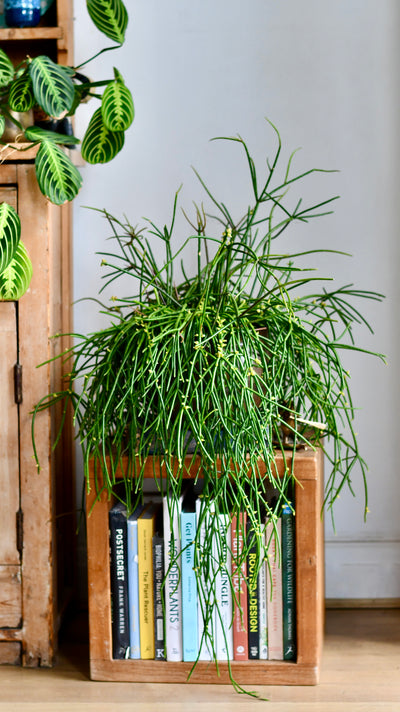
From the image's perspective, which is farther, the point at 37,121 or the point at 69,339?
the point at 69,339

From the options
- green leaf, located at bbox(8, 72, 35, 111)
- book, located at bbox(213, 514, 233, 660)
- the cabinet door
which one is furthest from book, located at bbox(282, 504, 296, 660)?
green leaf, located at bbox(8, 72, 35, 111)

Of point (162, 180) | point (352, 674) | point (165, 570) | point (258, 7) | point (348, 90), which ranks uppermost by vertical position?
point (258, 7)

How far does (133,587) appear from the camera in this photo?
1411 mm

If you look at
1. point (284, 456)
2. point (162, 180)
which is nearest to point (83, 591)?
point (284, 456)

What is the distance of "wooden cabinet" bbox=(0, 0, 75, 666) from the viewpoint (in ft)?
4.75

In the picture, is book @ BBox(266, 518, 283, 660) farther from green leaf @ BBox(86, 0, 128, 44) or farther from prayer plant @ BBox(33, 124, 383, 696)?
green leaf @ BBox(86, 0, 128, 44)

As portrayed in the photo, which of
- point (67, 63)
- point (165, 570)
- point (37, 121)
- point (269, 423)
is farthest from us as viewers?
point (67, 63)

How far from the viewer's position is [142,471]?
127cm

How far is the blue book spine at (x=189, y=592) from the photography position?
1359mm

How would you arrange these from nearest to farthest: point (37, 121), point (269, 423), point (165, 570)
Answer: point (269, 423), point (165, 570), point (37, 121)

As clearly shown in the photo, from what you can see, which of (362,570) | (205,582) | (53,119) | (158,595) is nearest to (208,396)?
(205,582)

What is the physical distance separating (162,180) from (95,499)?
81 centimetres

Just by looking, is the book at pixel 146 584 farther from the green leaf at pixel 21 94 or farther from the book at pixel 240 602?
the green leaf at pixel 21 94

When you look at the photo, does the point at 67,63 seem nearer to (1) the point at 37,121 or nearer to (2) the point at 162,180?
(1) the point at 37,121
